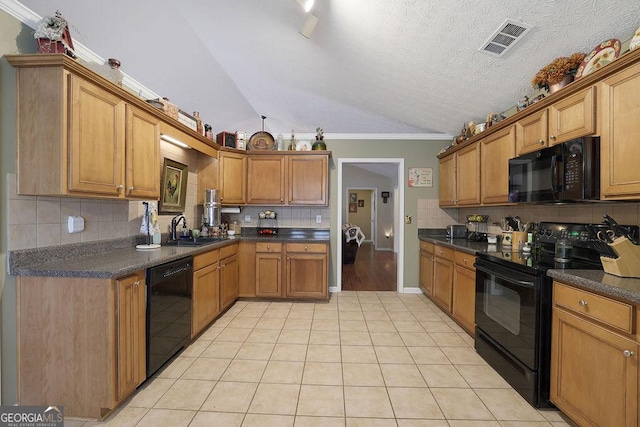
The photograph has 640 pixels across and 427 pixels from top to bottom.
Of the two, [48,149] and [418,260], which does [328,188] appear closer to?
[418,260]

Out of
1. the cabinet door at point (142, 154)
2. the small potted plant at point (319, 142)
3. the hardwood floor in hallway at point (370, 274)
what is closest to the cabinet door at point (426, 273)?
the hardwood floor in hallway at point (370, 274)

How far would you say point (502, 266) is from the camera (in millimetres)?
1985

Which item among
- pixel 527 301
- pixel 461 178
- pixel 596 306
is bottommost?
pixel 527 301

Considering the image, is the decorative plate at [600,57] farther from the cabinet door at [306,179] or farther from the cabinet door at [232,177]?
the cabinet door at [232,177]

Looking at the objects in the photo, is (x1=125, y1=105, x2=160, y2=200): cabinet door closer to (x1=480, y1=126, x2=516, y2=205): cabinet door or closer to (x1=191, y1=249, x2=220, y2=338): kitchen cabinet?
(x1=191, y1=249, x2=220, y2=338): kitchen cabinet

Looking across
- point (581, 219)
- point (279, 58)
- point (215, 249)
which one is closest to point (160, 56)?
point (279, 58)

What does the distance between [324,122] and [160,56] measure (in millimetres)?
2118

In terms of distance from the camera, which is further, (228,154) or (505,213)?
(228,154)

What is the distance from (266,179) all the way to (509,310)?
10.2 ft

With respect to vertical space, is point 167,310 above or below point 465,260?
below

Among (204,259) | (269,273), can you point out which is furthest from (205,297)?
(269,273)

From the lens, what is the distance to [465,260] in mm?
2670

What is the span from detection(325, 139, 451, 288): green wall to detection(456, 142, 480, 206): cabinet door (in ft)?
2.29

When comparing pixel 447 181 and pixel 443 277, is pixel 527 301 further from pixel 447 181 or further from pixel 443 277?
pixel 447 181
